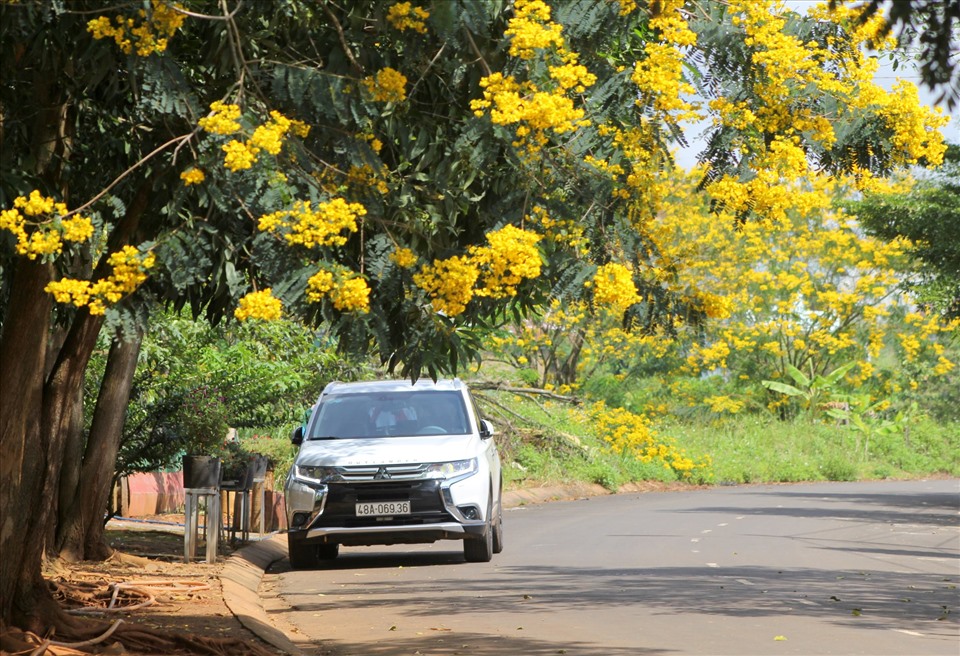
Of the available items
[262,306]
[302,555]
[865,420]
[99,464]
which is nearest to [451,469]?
[302,555]

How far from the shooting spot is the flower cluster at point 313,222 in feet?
21.6

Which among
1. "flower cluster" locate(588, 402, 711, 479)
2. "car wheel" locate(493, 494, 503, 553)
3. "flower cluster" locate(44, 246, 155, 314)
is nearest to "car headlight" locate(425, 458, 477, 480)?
"car wheel" locate(493, 494, 503, 553)

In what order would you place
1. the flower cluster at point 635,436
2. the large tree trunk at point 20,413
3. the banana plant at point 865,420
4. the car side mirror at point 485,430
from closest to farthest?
1. the large tree trunk at point 20,413
2. the flower cluster at point 635,436
3. the car side mirror at point 485,430
4. the banana plant at point 865,420

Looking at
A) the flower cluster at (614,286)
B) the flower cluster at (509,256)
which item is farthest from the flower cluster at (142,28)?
the flower cluster at (614,286)

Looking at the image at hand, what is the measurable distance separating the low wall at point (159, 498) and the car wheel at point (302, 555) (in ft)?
14.3

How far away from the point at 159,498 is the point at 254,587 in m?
10.6

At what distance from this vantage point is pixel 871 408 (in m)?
50.0

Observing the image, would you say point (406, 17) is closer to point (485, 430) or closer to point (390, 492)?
point (390, 492)

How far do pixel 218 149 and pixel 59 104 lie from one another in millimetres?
2208

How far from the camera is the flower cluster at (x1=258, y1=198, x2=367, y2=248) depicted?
6598mm

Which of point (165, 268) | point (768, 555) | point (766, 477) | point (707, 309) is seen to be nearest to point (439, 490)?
point (768, 555)

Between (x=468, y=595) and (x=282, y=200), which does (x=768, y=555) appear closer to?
(x=468, y=595)

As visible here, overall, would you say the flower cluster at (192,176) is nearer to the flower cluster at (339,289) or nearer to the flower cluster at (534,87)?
the flower cluster at (339,289)

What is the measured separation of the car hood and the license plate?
0.41 m
